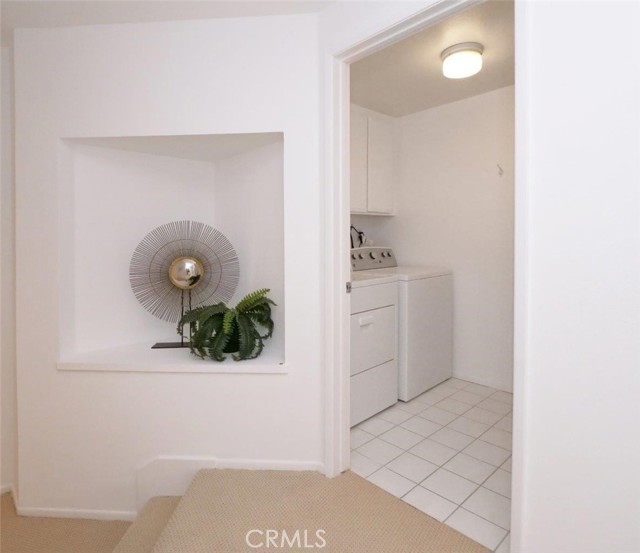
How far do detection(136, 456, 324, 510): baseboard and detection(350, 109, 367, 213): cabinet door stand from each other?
5.89 feet

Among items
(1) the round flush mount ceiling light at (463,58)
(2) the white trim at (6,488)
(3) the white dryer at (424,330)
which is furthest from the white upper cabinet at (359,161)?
(2) the white trim at (6,488)

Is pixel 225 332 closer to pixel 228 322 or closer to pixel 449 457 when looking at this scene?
pixel 228 322

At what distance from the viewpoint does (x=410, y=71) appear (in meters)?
2.34

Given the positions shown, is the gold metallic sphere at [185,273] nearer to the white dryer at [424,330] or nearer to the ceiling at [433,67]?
the white dryer at [424,330]

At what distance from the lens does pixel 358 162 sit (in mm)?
2834

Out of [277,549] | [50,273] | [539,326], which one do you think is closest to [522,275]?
[539,326]

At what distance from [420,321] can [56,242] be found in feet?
7.20

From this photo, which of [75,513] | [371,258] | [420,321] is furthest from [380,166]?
[75,513]

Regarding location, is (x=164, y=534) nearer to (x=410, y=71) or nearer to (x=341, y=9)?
(x=341, y=9)

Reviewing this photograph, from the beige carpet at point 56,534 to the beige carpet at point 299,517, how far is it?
542 mm

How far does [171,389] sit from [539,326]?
1.55m

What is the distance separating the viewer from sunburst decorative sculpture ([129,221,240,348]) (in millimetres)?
2086

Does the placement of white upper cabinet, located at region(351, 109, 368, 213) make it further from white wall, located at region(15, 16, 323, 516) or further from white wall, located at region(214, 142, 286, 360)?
white wall, located at region(15, 16, 323, 516)

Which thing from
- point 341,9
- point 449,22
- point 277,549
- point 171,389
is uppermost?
point 449,22
